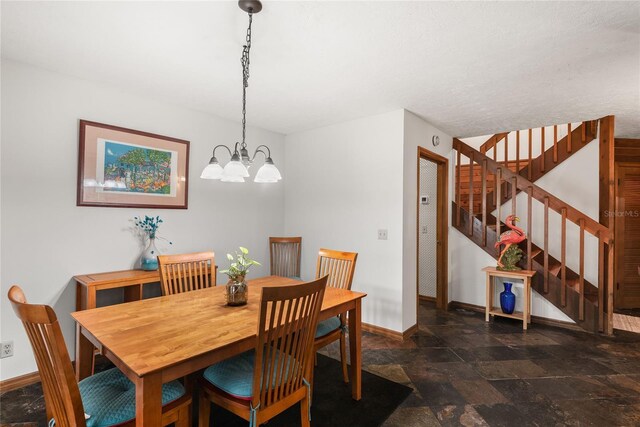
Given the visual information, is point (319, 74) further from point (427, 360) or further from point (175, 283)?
point (427, 360)

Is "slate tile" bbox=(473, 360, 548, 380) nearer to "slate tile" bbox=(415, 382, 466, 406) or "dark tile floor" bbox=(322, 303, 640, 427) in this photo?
"dark tile floor" bbox=(322, 303, 640, 427)

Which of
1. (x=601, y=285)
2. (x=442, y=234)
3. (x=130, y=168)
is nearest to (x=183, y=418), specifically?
(x=130, y=168)

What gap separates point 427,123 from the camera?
373 centimetres

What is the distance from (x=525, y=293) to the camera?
142 inches

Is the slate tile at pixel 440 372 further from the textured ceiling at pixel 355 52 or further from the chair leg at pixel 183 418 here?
the textured ceiling at pixel 355 52

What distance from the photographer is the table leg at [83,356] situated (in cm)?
171

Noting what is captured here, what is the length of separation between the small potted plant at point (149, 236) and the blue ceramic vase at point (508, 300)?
3.86 meters

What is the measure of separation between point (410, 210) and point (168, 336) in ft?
8.65

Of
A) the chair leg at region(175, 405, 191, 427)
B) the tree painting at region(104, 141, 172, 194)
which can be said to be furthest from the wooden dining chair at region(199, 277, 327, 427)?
the tree painting at region(104, 141, 172, 194)

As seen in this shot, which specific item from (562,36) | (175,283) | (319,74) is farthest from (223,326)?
(562,36)

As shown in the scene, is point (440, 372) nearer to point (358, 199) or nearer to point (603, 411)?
point (603, 411)

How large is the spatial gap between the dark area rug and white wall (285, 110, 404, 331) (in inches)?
41.9

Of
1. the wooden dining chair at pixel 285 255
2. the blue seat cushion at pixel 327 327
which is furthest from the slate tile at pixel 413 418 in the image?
the wooden dining chair at pixel 285 255

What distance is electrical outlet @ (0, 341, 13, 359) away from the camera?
2270 millimetres
